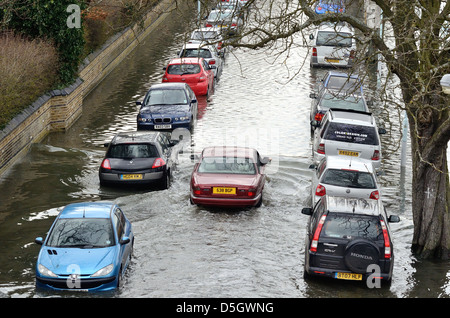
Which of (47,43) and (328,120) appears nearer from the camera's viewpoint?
(328,120)

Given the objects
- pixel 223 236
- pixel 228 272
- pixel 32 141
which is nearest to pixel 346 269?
pixel 228 272

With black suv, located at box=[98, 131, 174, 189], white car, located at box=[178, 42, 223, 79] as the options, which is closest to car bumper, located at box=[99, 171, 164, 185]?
black suv, located at box=[98, 131, 174, 189]

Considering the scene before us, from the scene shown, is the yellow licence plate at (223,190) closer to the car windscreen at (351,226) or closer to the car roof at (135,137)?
the car roof at (135,137)

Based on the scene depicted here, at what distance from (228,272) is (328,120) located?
8295 mm

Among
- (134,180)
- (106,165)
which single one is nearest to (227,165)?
(134,180)

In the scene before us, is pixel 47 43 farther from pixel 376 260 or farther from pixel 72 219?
pixel 376 260

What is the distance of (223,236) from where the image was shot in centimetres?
1672

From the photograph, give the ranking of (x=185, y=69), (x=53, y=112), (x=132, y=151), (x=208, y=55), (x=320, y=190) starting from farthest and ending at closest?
1. (x=208, y=55)
2. (x=185, y=69)
3. (x=53, y=112)
4. (x=132, y=151)
5. (x=320, y=190)

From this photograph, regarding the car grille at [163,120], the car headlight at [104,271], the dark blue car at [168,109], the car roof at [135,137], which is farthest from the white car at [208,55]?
the car headlight at [104,271]

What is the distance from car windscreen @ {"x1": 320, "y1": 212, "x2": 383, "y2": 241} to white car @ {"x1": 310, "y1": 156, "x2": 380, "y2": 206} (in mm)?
3781

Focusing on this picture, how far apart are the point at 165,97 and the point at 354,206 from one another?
13.4 meters

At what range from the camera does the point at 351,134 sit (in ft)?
69.7

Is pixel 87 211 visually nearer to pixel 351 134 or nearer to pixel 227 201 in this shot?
pixel 227 201

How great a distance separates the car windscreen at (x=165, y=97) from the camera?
2625 centimetres
